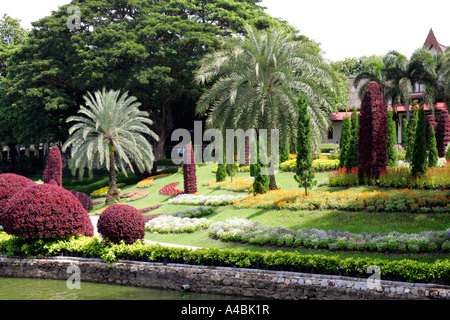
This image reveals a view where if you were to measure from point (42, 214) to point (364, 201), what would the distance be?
11.5m

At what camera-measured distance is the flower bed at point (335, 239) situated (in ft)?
40.6

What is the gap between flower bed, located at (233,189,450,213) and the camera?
51.3ft

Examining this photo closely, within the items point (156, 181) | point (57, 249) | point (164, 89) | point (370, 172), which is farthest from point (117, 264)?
point (164, 89)

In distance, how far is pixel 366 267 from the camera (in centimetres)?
1083

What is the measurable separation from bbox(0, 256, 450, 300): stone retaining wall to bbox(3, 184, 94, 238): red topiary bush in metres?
1.04

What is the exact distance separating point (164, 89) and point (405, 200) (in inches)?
1015

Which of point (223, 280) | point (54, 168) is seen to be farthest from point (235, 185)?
point (223, 280)

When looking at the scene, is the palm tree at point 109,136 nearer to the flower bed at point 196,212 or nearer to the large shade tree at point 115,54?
the large shade tree at point 115,54

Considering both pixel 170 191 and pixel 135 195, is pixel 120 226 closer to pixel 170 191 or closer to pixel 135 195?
pixel 170 191

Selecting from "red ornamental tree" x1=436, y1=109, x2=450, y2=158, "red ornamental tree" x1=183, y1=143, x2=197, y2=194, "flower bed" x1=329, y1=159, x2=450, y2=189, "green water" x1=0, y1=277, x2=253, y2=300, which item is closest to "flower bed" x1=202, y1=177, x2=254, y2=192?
"red ornamental tree" x1=183, y1=143, x2=197, y2=194

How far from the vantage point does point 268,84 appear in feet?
67.5

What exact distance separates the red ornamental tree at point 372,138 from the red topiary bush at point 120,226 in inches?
414

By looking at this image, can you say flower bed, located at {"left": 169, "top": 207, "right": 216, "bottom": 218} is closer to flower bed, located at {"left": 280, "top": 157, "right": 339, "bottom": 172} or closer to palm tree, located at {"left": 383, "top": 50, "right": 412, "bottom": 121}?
flower bed, located at {"left": 280, "top": 157, "right": 339, "bottom": 172}
